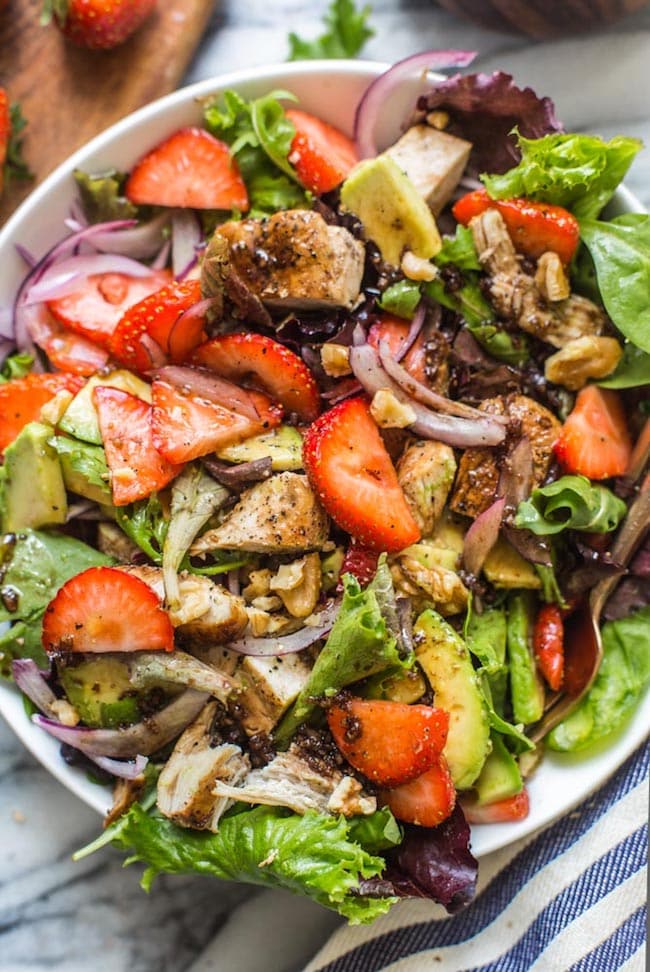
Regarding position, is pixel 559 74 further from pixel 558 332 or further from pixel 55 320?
pixel 55 320

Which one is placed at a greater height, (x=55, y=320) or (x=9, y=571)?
(x=55, y=320)

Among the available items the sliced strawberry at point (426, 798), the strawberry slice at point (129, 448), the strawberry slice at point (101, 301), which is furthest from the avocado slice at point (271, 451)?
the sliced strawberry at point (426, 798)

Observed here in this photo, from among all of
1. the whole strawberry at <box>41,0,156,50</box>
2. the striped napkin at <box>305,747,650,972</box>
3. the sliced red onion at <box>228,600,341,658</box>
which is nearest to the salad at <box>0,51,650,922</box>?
the sliced red onion at <box>228,600,341,658</box>

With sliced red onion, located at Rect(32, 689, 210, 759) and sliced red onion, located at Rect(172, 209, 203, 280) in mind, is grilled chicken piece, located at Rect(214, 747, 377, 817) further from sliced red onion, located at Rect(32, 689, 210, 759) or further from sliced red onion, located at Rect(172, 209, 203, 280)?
sliced red onion, located at Rect(172, 209, 203, 280)

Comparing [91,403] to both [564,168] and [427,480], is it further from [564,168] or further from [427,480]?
[564,168]

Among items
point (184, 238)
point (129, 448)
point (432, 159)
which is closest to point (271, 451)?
point (129, 448)

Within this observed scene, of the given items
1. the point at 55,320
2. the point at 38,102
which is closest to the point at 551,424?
the point at 55,320

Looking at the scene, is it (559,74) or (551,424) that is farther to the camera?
(559,74)
